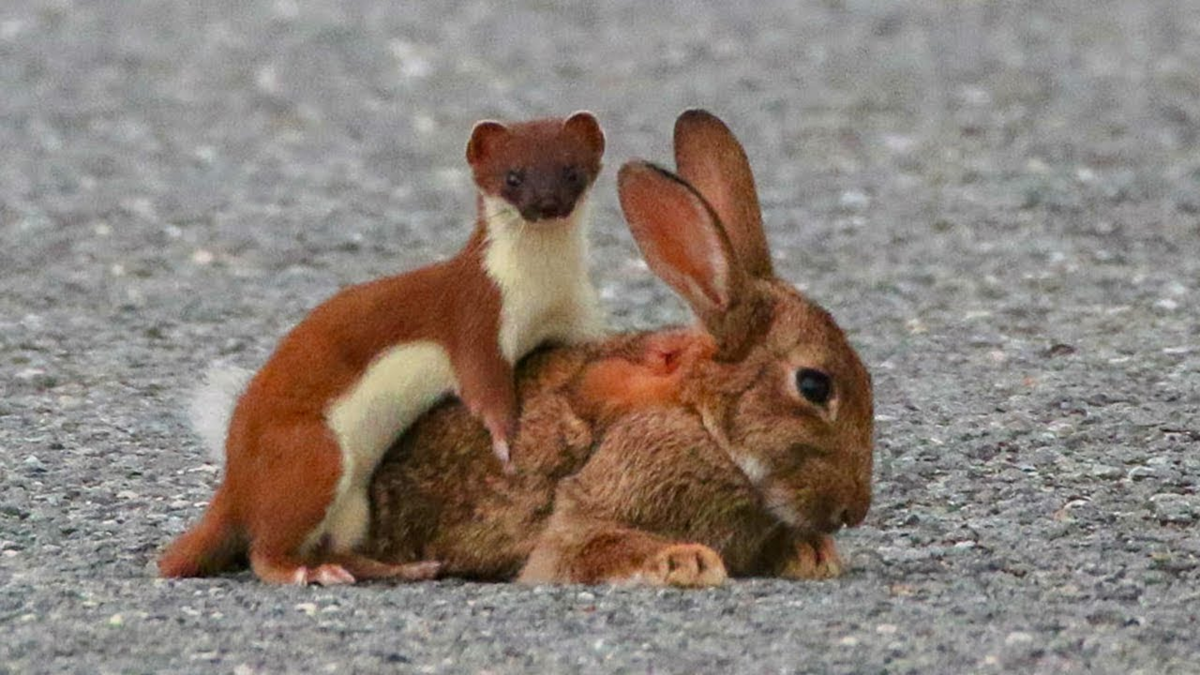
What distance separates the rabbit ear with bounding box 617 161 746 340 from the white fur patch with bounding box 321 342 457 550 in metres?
0.65

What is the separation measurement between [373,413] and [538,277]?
64 centimetres

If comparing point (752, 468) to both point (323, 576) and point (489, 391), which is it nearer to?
point (489, 391)

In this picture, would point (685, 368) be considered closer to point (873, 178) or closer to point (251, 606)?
point (251, 606)

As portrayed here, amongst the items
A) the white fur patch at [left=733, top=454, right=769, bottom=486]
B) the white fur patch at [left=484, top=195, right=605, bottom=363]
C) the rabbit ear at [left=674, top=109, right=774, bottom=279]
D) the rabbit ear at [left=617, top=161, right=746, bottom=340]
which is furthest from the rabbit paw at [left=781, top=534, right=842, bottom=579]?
the white fur patch at [left=484, top=195, right=605, bottom=363]

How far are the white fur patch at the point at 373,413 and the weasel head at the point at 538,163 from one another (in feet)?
1.76

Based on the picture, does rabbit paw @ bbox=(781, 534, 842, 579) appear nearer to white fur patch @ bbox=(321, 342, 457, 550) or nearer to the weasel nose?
white fur patch @ bbox=(321, 342, 457, 550)

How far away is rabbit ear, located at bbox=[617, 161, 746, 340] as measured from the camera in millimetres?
6852

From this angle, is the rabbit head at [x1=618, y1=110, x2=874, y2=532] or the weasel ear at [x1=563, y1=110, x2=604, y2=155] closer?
the rabbit head at [x1=618, y1=110, x2=874, y2=532]

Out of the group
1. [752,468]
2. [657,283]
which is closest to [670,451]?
[752,468]

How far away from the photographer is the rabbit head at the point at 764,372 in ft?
22.0

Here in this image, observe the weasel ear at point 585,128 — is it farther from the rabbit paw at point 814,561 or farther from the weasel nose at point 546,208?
the rabbit paw at point 814,561

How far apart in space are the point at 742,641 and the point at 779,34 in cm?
1167

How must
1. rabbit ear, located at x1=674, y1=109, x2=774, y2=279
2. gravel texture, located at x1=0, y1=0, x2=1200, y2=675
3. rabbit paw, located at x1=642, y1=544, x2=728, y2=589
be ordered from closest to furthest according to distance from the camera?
1. gravel texture, located at x1=0, y1=0, x2=1200, y2=675
2. rabbit paw, located at x1=642, y1=544, x2=728, y2=589
3. rabbit ear, located at x1=674, y1=109, x2=774, y2=279

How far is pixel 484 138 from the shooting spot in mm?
7352
